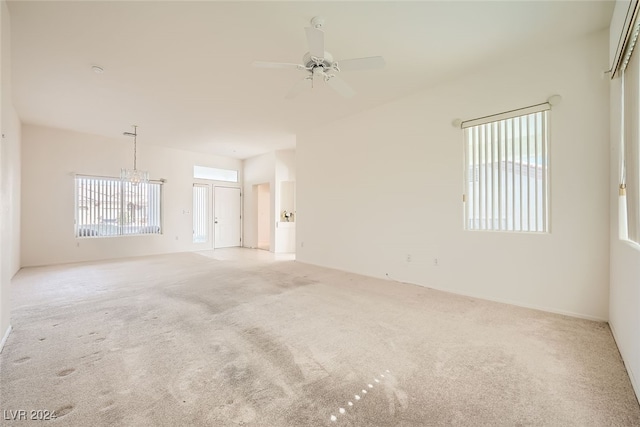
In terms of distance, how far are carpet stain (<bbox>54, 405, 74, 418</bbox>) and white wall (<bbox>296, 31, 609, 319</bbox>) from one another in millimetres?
4013

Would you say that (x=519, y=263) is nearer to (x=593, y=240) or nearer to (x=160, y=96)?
(x=593, y=240)

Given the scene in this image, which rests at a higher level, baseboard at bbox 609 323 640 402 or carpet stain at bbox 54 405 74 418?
Answer: baseboard at bbox 609 323 640 402

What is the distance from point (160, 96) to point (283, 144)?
343 centimetres

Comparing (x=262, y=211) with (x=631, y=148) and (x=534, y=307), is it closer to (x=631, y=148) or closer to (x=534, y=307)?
(x=534, y=307)

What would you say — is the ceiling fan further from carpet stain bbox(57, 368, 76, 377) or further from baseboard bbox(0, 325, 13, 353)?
baseboard bbox(0, 325, 13, 353)

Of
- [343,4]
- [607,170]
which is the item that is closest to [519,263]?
[607,170]

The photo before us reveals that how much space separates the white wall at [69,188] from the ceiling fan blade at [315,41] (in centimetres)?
612

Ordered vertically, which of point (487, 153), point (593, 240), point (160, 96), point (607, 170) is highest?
point (160, 96)

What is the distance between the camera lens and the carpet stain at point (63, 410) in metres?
1.52

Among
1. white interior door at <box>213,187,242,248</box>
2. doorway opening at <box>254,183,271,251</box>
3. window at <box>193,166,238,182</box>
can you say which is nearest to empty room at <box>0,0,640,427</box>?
window at <box>193,166,238,182</box>

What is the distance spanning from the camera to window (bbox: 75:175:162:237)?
6496 mm

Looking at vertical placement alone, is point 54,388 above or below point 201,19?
below

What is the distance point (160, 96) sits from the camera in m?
4.31

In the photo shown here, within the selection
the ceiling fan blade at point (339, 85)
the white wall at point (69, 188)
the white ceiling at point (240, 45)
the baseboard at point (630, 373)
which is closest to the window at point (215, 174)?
the white wall at point (69, 188)
